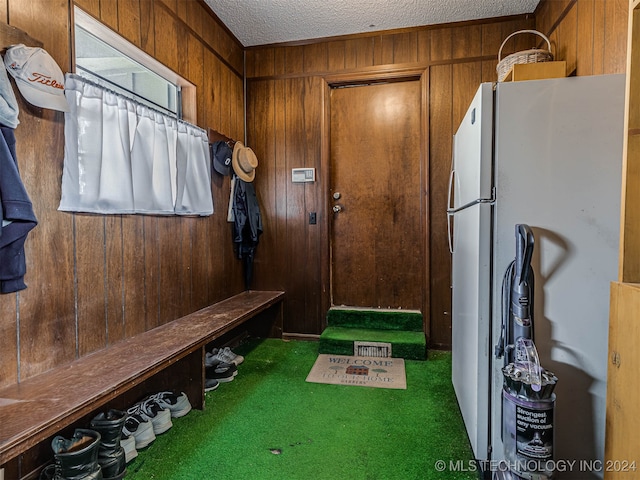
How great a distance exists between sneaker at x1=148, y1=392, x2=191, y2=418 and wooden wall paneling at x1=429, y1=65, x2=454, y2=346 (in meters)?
2.02

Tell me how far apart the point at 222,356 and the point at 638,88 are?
264cm

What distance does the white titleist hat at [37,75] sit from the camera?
132 centimetres

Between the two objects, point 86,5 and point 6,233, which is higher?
point 86,5

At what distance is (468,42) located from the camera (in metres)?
2.88

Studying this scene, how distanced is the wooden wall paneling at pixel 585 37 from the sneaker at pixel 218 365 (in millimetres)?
2880

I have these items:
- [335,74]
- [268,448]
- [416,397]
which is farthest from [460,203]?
[335,74]

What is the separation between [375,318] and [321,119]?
1.85m

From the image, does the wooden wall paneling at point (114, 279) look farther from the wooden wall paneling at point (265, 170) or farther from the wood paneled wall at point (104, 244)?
the wooden wall paneling at point (265, 170)

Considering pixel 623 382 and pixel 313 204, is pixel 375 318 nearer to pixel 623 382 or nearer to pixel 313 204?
pixel 313 204

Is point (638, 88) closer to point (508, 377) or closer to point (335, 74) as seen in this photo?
point (508, 377)

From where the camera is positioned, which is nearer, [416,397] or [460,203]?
[460,203]

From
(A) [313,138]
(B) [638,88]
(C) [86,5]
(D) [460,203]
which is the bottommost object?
(D) [460,203]

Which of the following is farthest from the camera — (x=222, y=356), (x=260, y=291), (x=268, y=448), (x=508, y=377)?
(x=260, y=291)

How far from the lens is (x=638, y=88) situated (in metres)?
1.09
